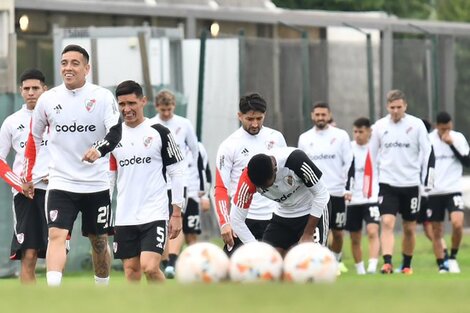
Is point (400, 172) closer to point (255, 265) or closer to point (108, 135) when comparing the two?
point (108, 135)

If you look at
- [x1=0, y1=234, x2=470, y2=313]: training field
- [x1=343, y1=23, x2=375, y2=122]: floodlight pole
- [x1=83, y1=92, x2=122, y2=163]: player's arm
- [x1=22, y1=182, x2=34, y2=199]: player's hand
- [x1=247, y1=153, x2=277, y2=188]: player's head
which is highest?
[x1=343, y1=23, x2=375, y2=122]: floodlight pole

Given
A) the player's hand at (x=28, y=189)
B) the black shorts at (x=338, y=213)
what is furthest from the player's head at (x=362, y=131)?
the player's hand at (x=28, y=189)

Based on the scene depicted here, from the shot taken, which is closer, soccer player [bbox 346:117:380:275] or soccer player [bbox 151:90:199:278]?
soccer player [bbox 151:90:199:278]

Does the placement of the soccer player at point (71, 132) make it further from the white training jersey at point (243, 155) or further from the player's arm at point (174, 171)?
the white training jersey at point (243, 155)

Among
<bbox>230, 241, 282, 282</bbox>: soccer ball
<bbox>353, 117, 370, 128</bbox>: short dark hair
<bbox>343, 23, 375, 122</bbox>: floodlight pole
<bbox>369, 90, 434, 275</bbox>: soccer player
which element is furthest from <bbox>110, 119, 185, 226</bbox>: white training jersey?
<bbox>343, 23, 375, 122</bbox>: floodlight pole

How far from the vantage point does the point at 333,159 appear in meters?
24.1

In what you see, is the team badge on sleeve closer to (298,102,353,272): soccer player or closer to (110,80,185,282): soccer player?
(110,80,185,282): soccer player

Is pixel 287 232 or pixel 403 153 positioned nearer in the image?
pixel 287 232

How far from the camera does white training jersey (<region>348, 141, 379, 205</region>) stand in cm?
2550

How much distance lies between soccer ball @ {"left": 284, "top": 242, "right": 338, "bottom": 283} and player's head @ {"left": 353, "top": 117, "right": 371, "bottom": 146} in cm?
1323

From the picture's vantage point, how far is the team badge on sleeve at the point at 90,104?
1566 centimetres

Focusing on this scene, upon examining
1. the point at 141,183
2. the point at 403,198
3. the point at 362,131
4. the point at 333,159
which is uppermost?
the point at 362,131

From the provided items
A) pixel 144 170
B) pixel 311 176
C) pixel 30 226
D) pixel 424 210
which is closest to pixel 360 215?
pixel 424 210

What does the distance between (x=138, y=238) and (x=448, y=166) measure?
9.86 metres
